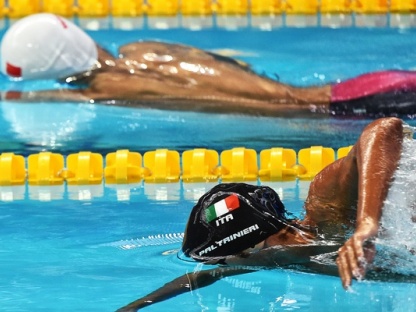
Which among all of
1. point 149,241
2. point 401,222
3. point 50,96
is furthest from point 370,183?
point 50,96

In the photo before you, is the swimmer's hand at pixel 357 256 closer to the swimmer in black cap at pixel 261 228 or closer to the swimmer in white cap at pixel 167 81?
the swimmer in black cap at pixel 261 228

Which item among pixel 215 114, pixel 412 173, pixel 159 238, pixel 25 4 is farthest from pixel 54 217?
pixel 25 4

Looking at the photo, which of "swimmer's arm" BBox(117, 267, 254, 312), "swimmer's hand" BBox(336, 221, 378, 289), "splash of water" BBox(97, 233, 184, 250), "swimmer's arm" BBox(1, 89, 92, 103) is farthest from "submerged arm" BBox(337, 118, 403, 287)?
"swimmer's arm" BBox(1, 89, 92, 103)

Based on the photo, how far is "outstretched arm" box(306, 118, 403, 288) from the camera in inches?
95.4

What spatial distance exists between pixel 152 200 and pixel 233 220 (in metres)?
1.65

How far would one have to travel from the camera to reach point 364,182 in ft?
8.79

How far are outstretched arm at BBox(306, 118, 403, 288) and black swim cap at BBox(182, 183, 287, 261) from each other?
25 cm

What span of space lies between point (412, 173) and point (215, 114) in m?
3.40

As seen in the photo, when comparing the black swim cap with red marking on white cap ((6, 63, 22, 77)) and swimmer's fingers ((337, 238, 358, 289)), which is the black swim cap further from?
red marking on white cap ((6, 63, 22, 77))

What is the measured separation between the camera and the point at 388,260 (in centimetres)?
321

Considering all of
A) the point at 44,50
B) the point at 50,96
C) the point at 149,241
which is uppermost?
the point at 44,50

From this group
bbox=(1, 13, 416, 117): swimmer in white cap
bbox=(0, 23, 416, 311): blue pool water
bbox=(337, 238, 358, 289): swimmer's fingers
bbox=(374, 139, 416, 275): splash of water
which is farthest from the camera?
bbox=(1, 13, 416, 117): swimmer in white cap

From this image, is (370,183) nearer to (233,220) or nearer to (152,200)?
(233,220)

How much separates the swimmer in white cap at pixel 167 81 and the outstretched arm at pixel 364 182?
3.08m
